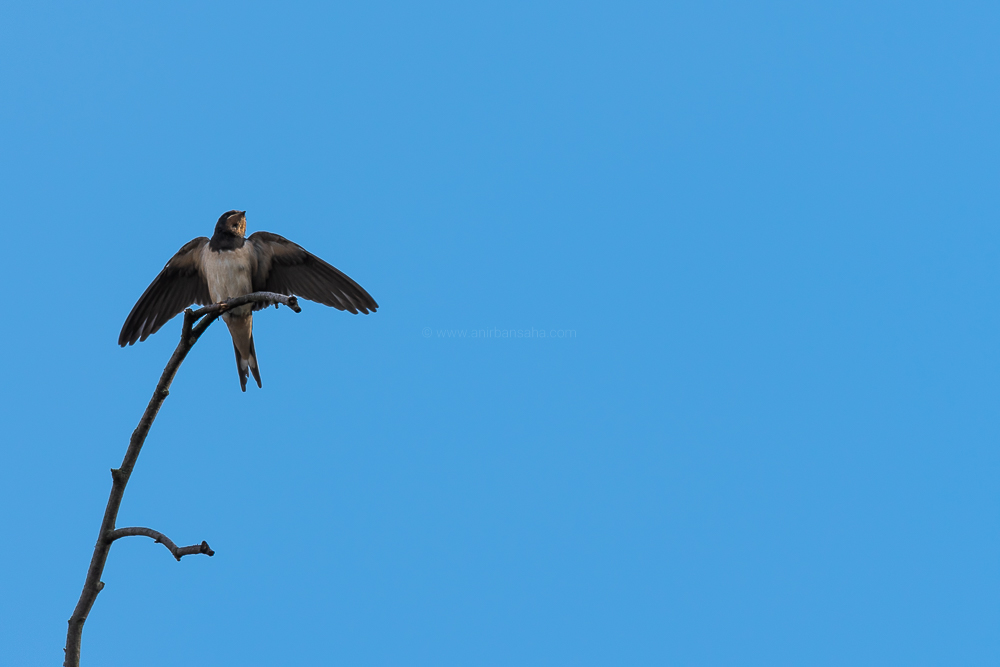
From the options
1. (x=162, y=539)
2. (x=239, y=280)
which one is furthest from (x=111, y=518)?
(x=239, y=280)

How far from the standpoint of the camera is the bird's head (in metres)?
6.56

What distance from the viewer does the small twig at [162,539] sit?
3.12 metres

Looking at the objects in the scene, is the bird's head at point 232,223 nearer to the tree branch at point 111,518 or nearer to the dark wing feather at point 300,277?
the dark wing feather at point 300,277

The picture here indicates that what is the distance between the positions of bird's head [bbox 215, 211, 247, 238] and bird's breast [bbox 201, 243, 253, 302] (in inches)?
7.1

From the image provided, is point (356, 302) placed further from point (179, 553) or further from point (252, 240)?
point (179, 553)

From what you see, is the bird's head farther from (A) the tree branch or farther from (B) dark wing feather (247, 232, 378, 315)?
(A) the tree branch

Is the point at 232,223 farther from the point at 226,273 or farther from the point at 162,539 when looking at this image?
the point at 162,539

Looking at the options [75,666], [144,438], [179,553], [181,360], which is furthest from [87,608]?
[181,360]

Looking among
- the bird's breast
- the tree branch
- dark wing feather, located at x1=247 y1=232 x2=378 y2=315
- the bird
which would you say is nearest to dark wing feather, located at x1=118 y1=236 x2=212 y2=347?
the bird

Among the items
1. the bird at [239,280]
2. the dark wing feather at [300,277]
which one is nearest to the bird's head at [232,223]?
the bird at [239,280]

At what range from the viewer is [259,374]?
6.72 metres

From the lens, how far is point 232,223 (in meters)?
6.59

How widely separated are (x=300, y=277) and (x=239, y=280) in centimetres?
52

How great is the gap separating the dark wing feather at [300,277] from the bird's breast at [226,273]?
128 mm
